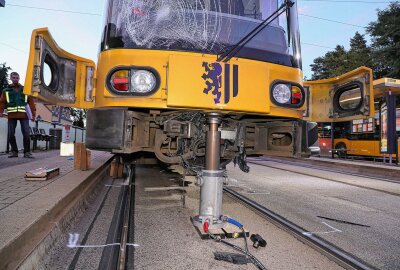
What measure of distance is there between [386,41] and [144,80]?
32.5 m

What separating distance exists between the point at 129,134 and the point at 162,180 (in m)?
3.81

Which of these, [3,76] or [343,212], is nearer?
[343,212]

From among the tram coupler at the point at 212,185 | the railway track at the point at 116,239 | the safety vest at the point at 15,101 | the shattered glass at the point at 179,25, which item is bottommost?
the railway track at the point at 116,239

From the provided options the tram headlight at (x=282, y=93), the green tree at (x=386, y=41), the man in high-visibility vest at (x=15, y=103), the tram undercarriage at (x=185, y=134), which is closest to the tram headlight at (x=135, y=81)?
the tram undercarriage at (x=185, y=134)

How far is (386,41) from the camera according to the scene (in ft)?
98.3

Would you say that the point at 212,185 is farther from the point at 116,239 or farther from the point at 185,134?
the point at 116,239

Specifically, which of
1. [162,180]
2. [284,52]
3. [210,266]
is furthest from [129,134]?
[162,180]

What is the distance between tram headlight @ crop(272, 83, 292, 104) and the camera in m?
3.69

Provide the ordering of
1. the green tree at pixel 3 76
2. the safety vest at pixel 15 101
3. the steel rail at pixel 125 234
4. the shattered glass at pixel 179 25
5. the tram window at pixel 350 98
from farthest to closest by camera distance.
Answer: the green tree at pixel 3 76 → the safety vest at pixel 15 101 → the tram window at pixel 350 98 → the shattered glass at pixel 179 25 → the steel rail at pixel 125 234

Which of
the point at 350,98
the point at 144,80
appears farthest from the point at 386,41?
the point at 144,80

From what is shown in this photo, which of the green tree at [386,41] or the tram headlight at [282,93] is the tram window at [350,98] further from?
the green tree at [386,41]

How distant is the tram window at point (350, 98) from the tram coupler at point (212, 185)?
6.54 feet

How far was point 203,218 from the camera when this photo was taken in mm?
3289

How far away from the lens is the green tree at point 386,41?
1113 inches
